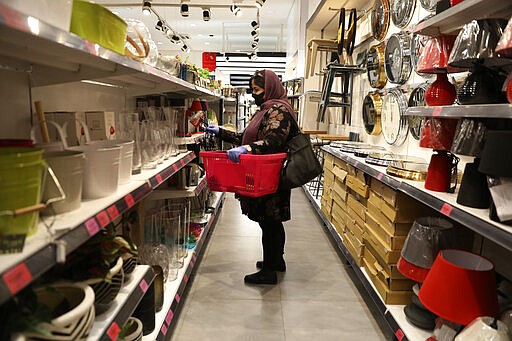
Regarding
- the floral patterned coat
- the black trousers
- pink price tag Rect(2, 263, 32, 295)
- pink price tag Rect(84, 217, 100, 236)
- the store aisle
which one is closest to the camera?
pink price tag Rect(2, 263, 32, 295)

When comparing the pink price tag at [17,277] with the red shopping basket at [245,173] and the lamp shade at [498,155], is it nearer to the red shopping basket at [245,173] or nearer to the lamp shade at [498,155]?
the lamp shade at [498,155]

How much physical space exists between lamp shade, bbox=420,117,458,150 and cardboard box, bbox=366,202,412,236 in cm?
58

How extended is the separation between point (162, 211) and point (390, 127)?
7.80 feet

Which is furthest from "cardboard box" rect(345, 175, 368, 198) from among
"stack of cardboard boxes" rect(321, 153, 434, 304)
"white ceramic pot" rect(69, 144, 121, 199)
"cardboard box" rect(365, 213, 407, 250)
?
"white ceramic pot" rect(69, 144, 121, 199)

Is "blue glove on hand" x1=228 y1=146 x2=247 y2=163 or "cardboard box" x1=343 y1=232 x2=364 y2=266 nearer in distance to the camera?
"blue glove on hand" x1=228 y1=146 x2=247 y2=163

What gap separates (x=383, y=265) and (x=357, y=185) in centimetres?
80

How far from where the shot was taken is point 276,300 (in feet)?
9.32

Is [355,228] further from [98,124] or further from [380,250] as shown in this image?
[98,124]

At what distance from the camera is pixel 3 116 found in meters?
1.38

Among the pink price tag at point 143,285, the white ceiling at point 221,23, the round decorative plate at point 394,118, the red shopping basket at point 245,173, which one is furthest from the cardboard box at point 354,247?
the white ceiling at point 221,23

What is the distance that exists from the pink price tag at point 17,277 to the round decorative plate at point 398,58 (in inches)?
128

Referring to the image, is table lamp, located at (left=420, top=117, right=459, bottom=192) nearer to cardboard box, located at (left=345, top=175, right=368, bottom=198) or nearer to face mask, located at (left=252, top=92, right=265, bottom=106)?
cardboard box, located at (left=345, top=175, right=368, bottom=198)

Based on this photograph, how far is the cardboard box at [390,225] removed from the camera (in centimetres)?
230

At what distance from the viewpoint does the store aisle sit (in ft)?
8.00
